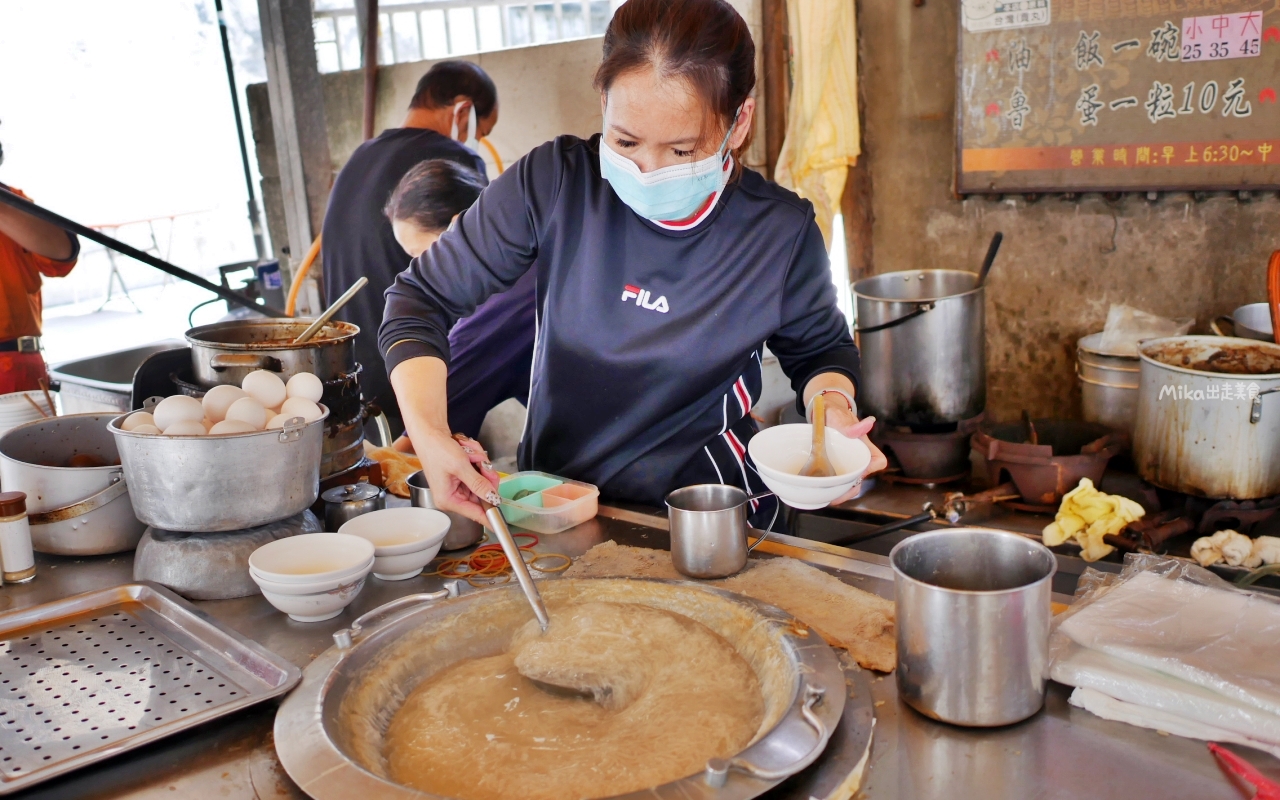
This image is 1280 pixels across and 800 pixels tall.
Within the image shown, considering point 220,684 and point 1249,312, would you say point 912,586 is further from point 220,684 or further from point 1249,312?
point 1249,312

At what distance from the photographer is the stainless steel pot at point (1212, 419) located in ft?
8.00

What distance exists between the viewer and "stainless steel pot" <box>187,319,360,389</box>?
6.44ft

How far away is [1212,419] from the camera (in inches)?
97.9

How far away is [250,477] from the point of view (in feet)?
5.40

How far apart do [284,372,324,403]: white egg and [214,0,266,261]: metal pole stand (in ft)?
14.1

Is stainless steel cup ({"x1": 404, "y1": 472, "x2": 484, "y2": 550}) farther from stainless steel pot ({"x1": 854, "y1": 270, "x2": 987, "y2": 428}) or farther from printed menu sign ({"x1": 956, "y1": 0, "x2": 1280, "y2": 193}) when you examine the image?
printed menu sign ({"x1": 956, "y1": 0, "x2": 1280, "y2": 193})

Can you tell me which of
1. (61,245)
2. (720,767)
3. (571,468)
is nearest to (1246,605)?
(720,767)

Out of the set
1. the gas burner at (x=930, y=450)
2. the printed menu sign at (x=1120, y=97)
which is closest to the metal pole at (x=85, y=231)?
the gas burner at (x=930, y=450)

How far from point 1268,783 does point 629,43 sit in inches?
57.8

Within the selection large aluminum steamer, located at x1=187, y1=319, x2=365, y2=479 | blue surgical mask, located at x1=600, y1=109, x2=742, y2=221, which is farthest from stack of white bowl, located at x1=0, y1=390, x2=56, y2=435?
blue surgical mask, located at x1=600, y1=109, x2=742, y2=221

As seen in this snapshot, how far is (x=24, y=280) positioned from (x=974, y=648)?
147 inches

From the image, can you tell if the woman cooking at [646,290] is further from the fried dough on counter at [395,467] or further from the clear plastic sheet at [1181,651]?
the clear plastic sheet at [1181,651]

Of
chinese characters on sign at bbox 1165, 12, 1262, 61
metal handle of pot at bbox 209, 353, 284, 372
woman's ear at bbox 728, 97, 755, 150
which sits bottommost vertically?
metal handle of pot at bbox 209, 353, 284, 372

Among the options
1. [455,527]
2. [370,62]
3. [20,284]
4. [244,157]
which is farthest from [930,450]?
[244,157]
